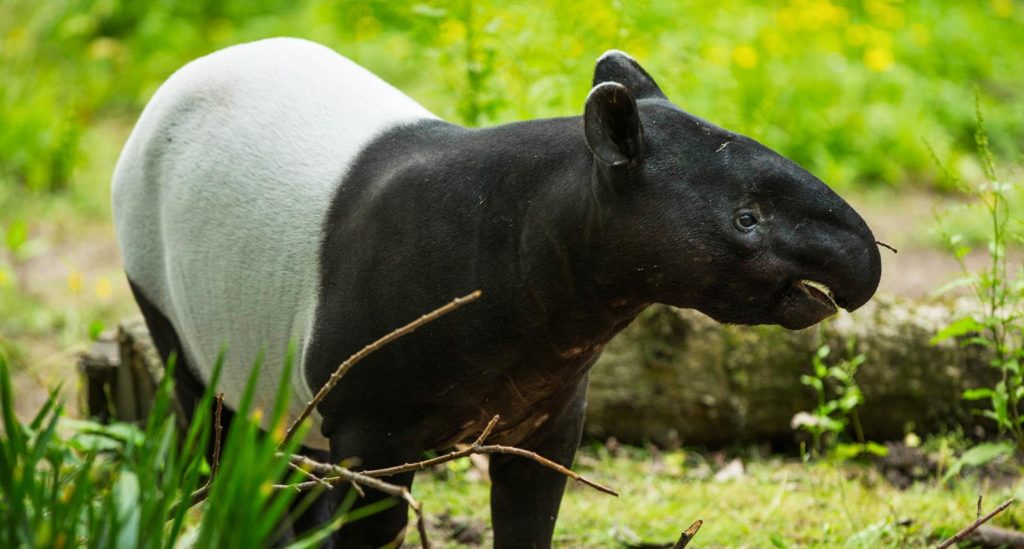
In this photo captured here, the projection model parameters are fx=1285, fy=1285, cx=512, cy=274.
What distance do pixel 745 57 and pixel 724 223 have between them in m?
5.79

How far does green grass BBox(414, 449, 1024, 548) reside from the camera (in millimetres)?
4129

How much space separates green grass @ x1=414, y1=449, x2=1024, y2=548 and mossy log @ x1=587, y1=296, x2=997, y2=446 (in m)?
0.19

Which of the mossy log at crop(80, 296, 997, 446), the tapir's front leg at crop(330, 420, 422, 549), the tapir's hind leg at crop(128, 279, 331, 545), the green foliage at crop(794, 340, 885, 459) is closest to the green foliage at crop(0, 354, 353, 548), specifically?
the tapir's front leg at crop(330, 420, 422, 549)

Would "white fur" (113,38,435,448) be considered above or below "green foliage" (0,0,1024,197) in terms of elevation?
above

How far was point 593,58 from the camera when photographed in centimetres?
582

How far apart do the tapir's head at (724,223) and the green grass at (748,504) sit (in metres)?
1.43

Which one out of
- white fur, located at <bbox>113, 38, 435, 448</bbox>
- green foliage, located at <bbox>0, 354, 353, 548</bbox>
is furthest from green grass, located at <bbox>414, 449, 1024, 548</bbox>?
green foliage, located at <bbox>0, 354, 353, 548</bbox>

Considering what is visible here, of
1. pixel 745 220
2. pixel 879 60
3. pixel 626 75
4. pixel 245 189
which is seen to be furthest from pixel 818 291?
pixel 879 60

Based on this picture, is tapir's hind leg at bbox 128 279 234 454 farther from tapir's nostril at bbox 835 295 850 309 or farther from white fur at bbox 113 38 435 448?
tapir's nostril at bbox 835 295 850 309

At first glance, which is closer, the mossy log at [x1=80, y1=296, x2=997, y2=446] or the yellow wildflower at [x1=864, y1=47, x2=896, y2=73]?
the mossy log at [x1=80, y1=296, x2=997, y2=446]

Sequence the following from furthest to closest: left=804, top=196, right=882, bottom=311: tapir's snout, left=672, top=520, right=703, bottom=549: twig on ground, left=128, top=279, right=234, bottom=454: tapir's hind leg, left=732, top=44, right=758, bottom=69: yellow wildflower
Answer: left=732, top=44, right=758, bottom=69: yellow wildflower
left=128, top=279, right=234, bottom=454: tapir's hind leg
left=672, top=520, right=703, bottom=549: twig on ground
left=804, top=196, right=882, bottom=311: tapir's snout

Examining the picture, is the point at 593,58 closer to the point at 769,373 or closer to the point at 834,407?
the point at 769,373

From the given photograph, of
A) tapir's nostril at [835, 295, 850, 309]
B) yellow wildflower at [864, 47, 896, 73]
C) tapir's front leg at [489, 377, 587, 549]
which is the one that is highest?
tapir's nostril at [835, 295, 850, 309]

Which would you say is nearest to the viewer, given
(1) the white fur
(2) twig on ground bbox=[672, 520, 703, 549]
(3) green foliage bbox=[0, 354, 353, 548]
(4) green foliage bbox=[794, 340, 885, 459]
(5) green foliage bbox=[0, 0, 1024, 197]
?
(3) green foliage bbox=[0, 354, 353, 548]
